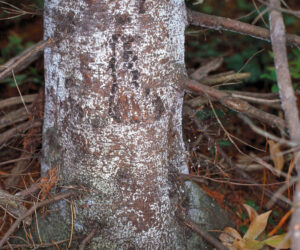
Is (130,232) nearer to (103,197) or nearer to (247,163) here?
(103,197)

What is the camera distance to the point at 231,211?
2248mm

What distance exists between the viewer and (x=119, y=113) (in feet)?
5.00

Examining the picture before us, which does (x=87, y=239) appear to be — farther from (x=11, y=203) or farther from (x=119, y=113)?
(x=119, y=113)

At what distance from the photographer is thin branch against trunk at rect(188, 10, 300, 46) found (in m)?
1.64

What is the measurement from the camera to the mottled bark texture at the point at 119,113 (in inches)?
57.8

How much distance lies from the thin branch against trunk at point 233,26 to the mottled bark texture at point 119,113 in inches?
4.7

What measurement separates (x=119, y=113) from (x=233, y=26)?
0.67m

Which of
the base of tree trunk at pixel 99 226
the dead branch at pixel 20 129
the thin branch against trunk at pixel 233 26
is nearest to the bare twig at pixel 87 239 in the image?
the base of tree trunk at pixel 99 226

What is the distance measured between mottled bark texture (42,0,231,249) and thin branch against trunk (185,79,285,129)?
3.2 inches

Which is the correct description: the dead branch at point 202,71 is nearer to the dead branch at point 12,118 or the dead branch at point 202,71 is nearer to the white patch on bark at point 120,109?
the white patch on bark at point 120,109

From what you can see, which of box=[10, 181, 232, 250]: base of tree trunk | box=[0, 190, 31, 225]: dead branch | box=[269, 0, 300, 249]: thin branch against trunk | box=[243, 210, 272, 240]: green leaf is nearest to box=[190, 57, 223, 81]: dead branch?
box=[10, 181, 232, 250]: base of tree trunk

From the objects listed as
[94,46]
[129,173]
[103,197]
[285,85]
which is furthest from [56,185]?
[285,85]

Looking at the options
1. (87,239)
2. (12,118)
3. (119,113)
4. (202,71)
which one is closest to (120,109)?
(119,113)

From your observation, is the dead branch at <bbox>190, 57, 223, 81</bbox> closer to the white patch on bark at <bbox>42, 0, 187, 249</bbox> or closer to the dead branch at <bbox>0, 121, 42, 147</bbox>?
the white patch on bark at <bbox>42, 0, 187, 249</bbox>
